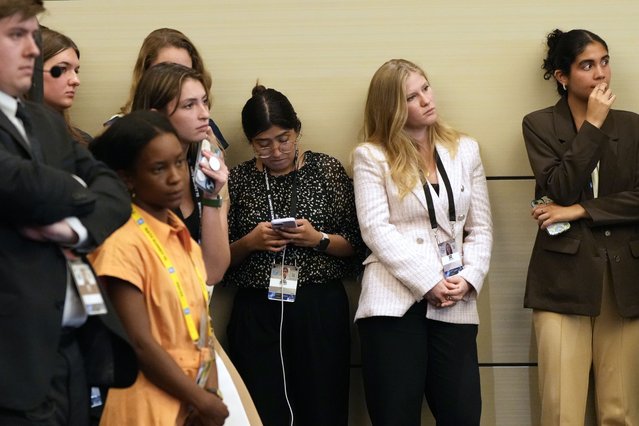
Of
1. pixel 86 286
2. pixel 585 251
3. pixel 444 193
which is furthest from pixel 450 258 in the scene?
pixel 86 286

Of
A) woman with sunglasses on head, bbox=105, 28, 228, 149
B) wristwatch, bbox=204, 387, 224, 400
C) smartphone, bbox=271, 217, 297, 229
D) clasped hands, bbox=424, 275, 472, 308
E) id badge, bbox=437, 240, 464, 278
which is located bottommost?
clasped hands, bbox=424, 275, 472, 308

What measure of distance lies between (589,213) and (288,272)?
135 centimetres

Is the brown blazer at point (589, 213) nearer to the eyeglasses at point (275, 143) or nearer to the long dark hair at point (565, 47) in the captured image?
the long dark hair at point (565, 47)

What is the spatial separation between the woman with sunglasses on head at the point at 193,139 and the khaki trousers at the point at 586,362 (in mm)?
1623

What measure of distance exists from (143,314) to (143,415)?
0.29m

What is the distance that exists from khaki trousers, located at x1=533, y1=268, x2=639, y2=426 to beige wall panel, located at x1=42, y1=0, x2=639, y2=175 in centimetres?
80

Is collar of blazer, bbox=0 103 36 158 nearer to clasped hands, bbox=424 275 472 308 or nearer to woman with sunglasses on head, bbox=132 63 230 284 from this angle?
woman with sunglasses on head, bbox=132 63 230 284

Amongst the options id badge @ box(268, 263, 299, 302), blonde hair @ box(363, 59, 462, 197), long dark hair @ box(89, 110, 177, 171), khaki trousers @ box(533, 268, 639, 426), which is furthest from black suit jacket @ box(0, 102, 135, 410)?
khaki trousers @ box(533, 268, 639, 426)

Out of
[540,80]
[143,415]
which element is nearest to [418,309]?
[540,80]

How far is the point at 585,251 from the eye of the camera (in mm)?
4605

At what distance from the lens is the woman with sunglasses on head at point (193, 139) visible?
12.5 ft

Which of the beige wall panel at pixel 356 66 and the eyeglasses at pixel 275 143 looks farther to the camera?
the beige wall panel at pixel 356 66

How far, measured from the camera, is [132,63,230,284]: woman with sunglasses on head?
12.5 ft

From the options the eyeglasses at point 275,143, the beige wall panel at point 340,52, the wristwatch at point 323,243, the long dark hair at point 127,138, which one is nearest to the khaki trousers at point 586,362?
the beige wall panel at point 340,52
